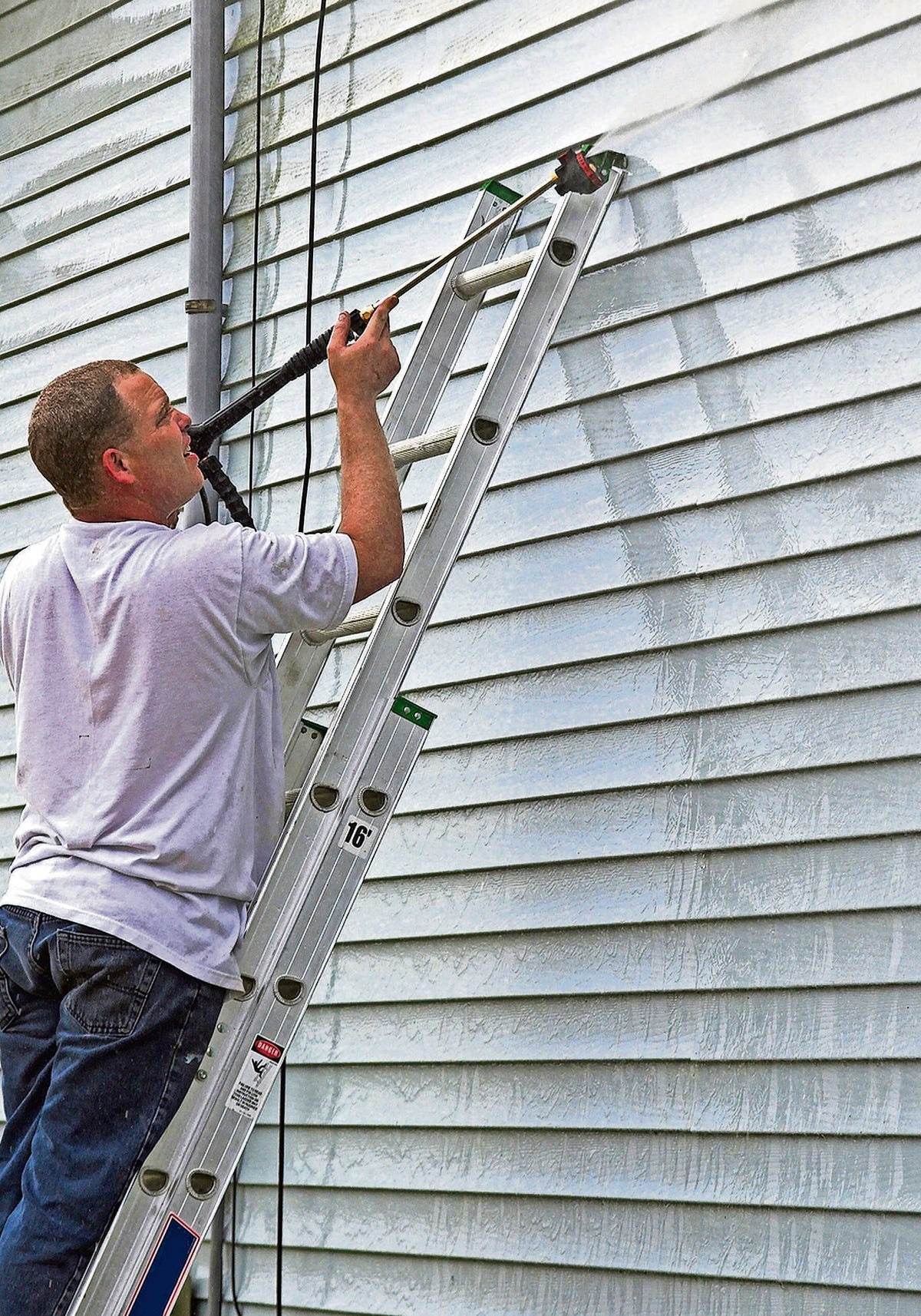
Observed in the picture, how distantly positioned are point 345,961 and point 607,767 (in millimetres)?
909

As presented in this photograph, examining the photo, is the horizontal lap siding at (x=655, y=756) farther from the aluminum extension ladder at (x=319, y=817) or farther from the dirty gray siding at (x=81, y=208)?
the dirty gray siding at (x=81, y=208)

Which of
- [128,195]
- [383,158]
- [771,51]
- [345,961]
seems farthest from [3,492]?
[771,51]

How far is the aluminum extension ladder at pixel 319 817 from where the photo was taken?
239 cm

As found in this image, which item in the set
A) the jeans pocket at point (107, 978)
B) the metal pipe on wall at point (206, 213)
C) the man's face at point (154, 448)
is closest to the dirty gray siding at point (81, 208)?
the metal pipe on wall at point (206, 213)

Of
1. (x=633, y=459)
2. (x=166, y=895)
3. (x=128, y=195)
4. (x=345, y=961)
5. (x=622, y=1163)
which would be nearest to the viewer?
(x=166, y=895)

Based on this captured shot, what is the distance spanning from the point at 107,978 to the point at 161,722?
0.40 meters

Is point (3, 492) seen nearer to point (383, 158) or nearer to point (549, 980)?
point (383, 158)

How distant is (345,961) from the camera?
371 centimetres

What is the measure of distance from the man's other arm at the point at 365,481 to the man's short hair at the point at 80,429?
1.17ft

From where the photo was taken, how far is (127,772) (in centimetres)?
244

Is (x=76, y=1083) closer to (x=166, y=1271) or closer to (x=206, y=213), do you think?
(x=166, y=1271)

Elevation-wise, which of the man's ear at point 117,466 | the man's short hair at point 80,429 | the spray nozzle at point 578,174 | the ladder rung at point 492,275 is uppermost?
the man's short hair at point 80,429

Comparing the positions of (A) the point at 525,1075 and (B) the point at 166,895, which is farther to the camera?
(A) the point at 525,1075

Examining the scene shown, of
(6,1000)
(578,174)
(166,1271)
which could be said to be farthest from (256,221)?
(166,1271)
